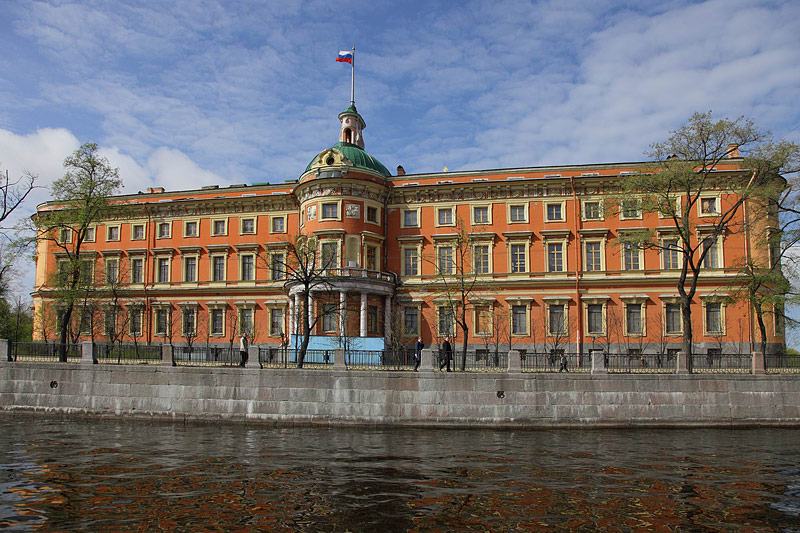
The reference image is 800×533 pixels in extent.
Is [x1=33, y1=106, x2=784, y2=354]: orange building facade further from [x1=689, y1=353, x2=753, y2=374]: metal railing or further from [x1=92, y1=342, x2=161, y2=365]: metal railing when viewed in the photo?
[x1=689, y1=353, x2=753, y2=374]: metal railing

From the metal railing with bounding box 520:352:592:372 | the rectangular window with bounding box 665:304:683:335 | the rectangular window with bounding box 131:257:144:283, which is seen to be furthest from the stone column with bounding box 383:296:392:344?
the rectangular window with bounding box 131:257:144:283

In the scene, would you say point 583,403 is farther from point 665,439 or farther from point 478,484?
point 478,484

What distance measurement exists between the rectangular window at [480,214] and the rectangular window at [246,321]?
61.4ft

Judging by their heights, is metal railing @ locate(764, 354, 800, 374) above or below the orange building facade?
below

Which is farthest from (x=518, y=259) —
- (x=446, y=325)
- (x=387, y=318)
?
(x=387, y=318)

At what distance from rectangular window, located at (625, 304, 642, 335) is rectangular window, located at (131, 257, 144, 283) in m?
38.0

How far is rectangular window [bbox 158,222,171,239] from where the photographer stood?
51312 mm

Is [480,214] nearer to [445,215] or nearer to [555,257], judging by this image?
[445,215]

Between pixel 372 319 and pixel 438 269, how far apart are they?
5.81 metres

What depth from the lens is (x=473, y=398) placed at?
24328mm

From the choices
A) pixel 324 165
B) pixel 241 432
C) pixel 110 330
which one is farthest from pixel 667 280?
pixel 110 330

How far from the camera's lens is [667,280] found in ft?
136

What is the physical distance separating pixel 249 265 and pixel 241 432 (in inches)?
1098

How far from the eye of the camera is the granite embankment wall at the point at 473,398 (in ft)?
79.5
